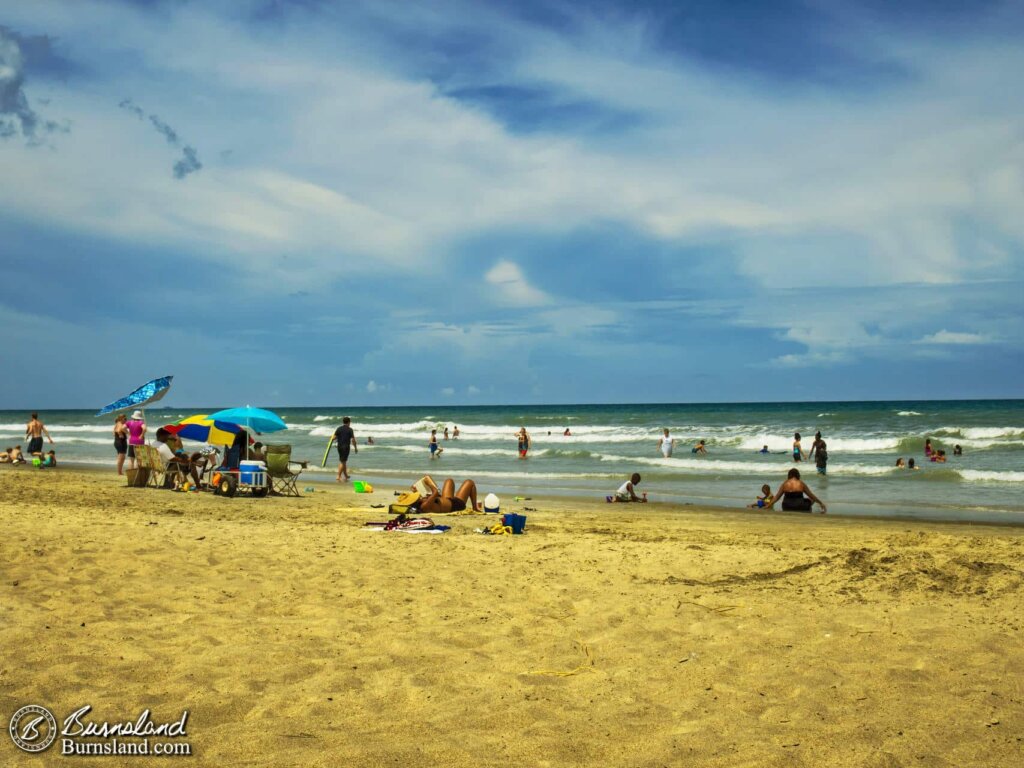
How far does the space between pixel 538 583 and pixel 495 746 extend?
3431 millimetres

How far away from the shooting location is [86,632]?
5.25 m

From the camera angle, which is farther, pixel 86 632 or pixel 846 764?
pixel 86 632

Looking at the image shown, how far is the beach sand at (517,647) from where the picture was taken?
Result: 400cm

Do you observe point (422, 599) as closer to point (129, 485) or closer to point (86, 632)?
point (86, 632)

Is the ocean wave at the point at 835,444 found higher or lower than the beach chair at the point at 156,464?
lower

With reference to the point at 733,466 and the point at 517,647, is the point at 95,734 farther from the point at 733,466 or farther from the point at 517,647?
the point at 733,466

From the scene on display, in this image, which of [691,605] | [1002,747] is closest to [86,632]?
[691,605]

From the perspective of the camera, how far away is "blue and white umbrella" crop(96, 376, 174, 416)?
17.3m

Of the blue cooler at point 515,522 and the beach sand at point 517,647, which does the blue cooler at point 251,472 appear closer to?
the beach sand at point 517,647

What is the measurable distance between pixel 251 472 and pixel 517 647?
1071 centimetres

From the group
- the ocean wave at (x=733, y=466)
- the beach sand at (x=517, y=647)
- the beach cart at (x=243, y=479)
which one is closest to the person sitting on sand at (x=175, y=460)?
the beach cart at (x=243, y=479)

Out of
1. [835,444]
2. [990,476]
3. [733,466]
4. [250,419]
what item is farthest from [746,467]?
[250,419]

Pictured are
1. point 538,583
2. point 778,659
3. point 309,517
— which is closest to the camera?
point 778,659

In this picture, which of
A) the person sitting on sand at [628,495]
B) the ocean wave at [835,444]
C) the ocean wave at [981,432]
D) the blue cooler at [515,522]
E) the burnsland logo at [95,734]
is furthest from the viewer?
the ocean wave at [981,432]
